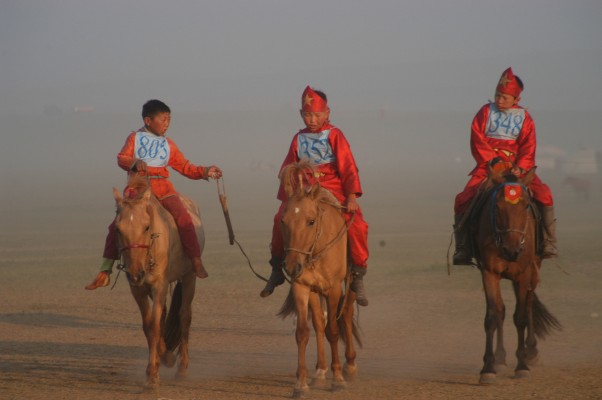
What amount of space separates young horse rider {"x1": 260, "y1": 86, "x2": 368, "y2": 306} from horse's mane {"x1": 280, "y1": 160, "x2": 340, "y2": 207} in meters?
0.27

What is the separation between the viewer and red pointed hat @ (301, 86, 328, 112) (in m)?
10.3

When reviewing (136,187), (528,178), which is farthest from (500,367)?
(136,187)

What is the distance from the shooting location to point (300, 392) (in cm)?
909

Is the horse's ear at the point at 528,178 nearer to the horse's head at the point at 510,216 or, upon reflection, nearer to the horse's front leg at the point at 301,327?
the horse's head at the point at 510,216

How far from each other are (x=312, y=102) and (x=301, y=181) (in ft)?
3.59

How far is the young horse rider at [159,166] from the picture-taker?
10562 mm

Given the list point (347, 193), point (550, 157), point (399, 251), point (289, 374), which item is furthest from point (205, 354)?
point (550, 157)

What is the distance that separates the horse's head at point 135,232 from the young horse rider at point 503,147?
304 centimetres

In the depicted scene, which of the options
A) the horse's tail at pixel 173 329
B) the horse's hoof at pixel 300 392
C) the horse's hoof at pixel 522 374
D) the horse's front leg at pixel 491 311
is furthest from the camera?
the horse's tail at pixel 173 329

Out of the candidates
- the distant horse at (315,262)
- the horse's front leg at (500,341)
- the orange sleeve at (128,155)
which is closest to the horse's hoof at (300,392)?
the distant horse at (315,262)

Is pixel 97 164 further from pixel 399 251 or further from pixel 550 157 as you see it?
pixel 399 251

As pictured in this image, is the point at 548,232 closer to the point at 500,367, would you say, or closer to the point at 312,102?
the point at 500,367

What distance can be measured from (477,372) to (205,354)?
3421mm

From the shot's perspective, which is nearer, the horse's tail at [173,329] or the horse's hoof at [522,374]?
the horse's hoof at [522,374]
